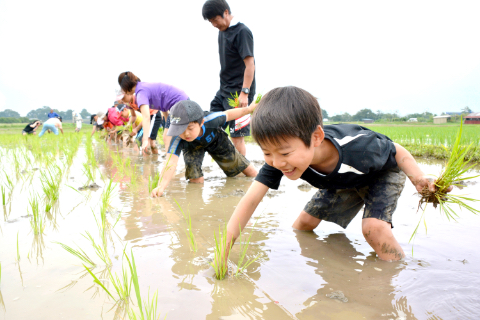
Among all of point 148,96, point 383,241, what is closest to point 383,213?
point 383,241

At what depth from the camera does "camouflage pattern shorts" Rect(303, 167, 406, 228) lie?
5.42 feet

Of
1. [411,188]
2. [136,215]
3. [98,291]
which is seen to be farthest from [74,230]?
[411,188]

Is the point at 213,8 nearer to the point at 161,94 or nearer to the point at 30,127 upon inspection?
the point at 161,94

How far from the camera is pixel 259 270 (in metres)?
1.45

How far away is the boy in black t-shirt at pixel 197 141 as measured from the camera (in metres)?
2.71

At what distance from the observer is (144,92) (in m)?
3.97

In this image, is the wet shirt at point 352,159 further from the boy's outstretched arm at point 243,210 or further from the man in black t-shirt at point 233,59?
the man in black t-shirt at point 233,59

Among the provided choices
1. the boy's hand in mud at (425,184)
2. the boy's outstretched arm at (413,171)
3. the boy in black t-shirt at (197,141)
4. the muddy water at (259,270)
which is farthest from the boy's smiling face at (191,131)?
the boy's hand in mud at (425,184)

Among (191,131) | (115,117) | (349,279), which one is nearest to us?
(349,279)

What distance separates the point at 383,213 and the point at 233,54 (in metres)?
2.61

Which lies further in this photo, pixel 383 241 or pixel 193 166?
pixel 193 166

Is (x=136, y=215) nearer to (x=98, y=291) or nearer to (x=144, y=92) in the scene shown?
(x=98, y=291)

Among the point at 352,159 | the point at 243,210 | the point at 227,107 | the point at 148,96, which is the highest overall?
the point at 148,96

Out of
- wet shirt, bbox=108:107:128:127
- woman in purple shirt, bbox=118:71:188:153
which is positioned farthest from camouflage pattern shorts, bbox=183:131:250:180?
wet shirt, bbox=108:107:128:127
